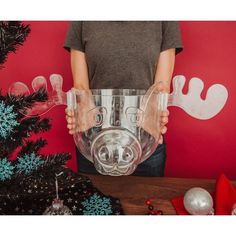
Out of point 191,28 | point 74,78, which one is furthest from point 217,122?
point 74,78

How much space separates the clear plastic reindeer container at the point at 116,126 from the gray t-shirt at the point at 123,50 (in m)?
0.11

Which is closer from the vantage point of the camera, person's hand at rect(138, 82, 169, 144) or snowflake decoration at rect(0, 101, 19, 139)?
snowflake decoration at rect(0, 101, 19, 139)

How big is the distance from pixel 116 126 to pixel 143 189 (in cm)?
20

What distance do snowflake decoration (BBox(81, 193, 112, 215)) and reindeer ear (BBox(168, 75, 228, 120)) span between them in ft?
1.06

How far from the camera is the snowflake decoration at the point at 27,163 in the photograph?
1.77ft

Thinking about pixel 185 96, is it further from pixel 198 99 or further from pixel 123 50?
pixel 123 50

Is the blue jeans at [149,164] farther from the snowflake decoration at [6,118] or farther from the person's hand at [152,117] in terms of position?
the snowflake decoration at [6,118]

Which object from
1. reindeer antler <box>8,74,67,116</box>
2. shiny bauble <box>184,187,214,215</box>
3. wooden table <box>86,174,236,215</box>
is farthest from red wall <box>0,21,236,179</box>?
shiny bauble <box>184,187,214,215</box>

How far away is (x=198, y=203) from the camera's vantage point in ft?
2.04

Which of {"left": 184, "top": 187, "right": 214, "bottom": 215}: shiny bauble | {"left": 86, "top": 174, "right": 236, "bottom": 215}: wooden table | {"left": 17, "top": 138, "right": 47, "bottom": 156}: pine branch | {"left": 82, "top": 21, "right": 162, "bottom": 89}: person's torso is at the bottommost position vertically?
{"left": 86, "top": 174, "right": 236, "bottom": 215}: wooden table

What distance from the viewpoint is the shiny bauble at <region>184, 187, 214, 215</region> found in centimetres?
62

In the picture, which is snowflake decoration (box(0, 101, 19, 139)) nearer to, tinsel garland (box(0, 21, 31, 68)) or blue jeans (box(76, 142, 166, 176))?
tinsel garland (box(0, 21, 31, 68))

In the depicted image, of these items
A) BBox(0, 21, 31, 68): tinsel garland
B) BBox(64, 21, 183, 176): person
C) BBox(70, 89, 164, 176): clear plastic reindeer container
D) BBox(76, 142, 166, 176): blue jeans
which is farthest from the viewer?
BBox(76, 142, 166, 176): blue jeans
